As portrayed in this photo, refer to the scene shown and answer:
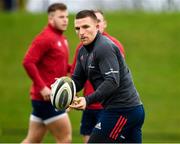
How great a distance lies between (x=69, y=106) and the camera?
29.1 feet

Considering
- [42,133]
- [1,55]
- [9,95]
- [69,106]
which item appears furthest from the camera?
[1,55]

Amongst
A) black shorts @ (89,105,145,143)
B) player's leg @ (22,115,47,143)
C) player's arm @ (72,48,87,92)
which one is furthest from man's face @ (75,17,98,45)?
player's leg @ (22,115,47,143)

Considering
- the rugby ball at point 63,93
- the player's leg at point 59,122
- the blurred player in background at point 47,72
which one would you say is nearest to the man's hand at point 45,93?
the blurred player in background at point 47,72

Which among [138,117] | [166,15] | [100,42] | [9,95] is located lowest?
[9,95]

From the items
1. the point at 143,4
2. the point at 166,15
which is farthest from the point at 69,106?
the point at 143,4

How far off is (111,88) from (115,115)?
1.48 feet

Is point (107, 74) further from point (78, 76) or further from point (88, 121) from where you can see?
point (88, 121)

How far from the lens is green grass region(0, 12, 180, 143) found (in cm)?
1956

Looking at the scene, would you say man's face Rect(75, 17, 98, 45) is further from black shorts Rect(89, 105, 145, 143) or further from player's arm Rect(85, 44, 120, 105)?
black shorts Rect(89, 105, 145, 143)

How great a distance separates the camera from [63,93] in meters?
8.88

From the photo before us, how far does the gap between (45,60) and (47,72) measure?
0.59 ft

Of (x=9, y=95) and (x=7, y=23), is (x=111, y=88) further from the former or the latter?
(x=7, y=23)

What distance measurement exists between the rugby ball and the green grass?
894 cm

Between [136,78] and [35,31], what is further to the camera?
[35,31]
